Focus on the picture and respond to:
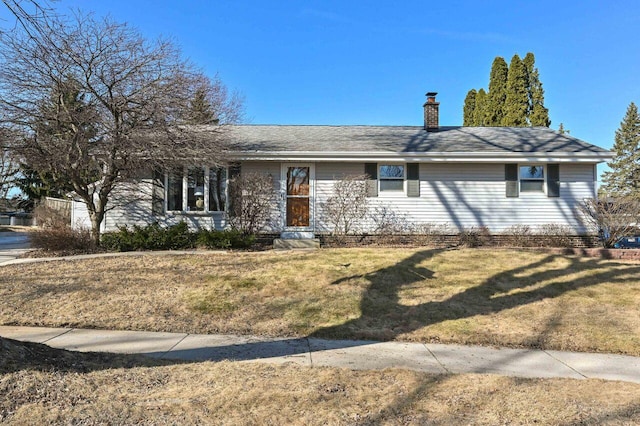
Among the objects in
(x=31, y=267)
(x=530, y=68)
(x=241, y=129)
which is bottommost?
(x=31, y=267)

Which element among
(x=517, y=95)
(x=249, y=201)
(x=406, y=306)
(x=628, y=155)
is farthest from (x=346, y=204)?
(x=628, y=155)

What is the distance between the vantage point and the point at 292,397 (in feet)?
11.9

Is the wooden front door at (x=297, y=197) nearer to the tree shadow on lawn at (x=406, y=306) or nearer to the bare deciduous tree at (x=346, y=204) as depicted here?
the bare deciduous tree at (x=346, y=204)

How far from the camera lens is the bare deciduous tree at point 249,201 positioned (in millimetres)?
12633

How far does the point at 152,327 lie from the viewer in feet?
20.3

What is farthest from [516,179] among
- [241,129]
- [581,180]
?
[241,129]

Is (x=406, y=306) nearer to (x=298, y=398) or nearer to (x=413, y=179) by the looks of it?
(x=298, y=398)

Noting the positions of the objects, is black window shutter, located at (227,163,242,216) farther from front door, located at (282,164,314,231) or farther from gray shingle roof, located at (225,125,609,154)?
front door, located at (282,164,314,231)

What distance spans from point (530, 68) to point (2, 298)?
3110cm

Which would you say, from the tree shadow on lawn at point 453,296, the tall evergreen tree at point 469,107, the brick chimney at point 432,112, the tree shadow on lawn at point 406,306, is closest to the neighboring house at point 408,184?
the brick chimney at point 432,112

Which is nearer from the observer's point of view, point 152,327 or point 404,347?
point 404,347

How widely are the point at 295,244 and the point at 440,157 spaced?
517 centimetres

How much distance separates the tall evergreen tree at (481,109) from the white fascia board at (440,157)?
16502 millimetres

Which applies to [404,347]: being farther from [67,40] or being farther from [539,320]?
[67,40]
